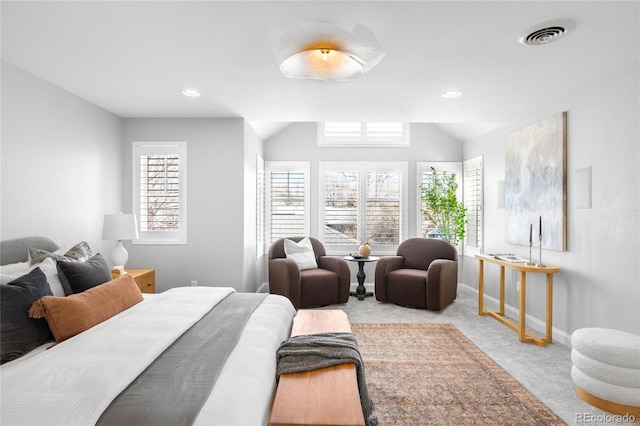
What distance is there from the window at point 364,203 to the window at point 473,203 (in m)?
1.03

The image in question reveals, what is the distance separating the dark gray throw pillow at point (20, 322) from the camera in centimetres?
175

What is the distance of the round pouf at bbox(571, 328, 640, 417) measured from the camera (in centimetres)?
221

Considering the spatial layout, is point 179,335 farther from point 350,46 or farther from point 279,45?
point 350,46

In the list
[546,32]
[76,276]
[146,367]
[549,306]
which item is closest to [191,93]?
[76,276]

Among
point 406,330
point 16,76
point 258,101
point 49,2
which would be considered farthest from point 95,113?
point 406,330

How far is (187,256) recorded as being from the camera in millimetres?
4480

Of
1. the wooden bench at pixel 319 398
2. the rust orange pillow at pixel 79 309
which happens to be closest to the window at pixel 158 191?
the rust orange pillow at pixel 79 309

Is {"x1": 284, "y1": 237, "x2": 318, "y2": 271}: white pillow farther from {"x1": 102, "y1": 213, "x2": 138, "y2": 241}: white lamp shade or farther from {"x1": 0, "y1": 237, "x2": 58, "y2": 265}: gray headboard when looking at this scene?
{"x1": 0, "y1": 237, "x2": 58, "y2": 265}: gray headboard

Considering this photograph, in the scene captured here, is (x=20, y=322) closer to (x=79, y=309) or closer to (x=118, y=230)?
(x=79, y=309)

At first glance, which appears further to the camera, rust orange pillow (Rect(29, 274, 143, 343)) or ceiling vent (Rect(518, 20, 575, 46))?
ceiling vent (Rect(518, 20, 575, 46))

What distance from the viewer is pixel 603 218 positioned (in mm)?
3045

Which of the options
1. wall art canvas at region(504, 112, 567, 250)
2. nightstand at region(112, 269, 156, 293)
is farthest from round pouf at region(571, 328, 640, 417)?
nightstand at region(112, 269, 156, 293)

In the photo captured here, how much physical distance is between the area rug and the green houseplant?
231cm

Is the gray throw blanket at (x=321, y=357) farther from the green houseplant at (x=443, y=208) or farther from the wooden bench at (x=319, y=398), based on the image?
the green houseplant at (x=443, y=208)
